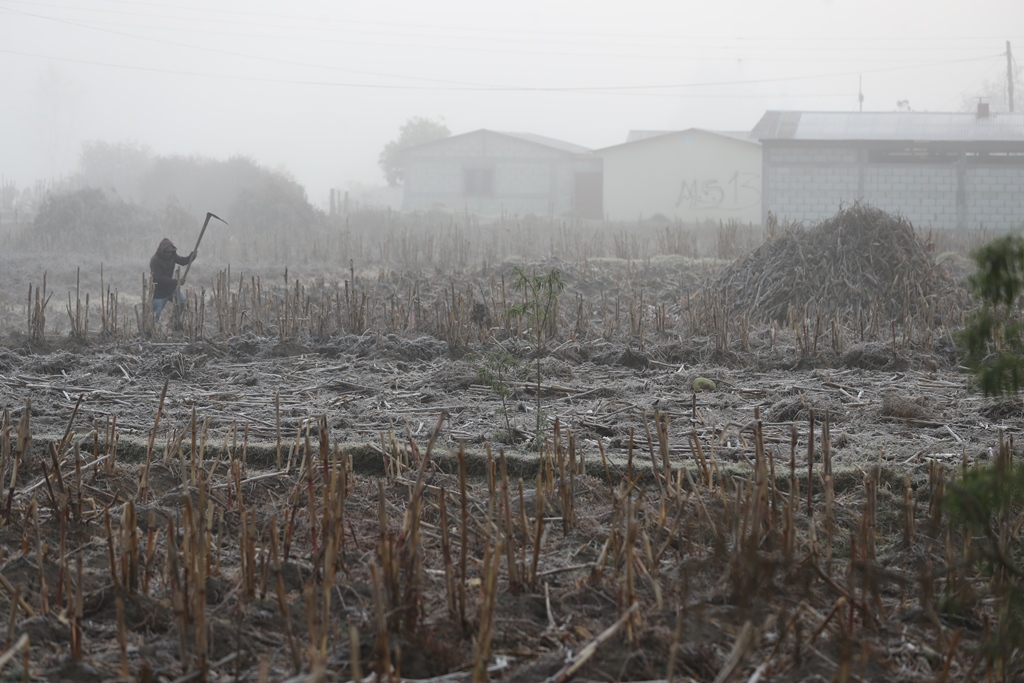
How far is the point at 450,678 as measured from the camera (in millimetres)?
2277

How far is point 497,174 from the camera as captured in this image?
116ft

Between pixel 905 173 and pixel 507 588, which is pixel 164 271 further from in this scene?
pixel 905 173

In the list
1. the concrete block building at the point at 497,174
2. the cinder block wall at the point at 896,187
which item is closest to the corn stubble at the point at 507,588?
the cinder block wall at the point at 896,187

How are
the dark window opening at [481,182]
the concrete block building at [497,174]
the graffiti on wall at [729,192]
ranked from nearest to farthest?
the graffiti on wall at [729,192] < the concrete block building at [497,174] < the dark window opening at [481,182]

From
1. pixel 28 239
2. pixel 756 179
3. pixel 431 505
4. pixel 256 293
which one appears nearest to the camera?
pixel 431 505

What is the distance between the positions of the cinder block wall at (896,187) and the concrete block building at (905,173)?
25 millimetres

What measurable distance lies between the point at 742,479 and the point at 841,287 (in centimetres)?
696

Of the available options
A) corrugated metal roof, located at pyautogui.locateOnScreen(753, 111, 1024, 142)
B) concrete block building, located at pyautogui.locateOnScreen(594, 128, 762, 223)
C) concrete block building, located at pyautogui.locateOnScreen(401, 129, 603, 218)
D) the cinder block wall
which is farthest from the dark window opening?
the cinder block wall

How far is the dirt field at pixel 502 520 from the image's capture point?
2.38 meters

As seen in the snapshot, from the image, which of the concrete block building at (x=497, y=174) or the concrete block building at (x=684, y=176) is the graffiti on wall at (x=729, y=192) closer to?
the concrete block building at (x=684, y=176)

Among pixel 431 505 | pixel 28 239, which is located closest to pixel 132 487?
pixel 431 505

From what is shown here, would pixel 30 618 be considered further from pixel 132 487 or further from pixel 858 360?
pixel 858 360

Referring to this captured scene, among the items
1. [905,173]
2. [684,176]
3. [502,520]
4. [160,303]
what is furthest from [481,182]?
[502,520]

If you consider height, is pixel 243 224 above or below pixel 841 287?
above
